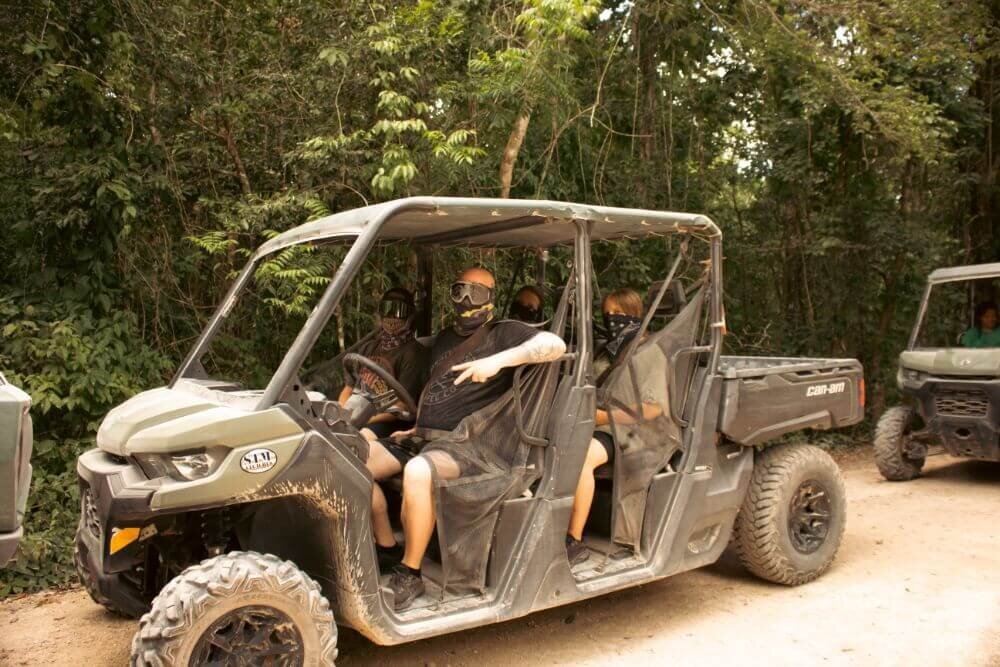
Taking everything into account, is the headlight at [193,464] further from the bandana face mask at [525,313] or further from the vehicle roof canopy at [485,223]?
the bandana face mask at [525,313]

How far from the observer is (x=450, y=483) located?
3943mm

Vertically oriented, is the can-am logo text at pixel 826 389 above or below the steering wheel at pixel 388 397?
below

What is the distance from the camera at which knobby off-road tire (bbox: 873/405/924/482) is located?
27.9 ft

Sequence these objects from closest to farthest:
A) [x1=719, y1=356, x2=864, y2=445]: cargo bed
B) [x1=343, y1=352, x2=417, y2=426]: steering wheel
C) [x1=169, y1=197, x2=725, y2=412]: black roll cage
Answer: [x1=169, y1=197, x2=725, y2=412]: black roll cage
[x1=343, y1=352, x2=417, y2=426]: steering wheel
[x1=719, y1=356, x2=864, y2=445]: cargo bed

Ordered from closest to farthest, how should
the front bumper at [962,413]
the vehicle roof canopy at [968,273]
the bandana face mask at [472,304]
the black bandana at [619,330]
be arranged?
the bandana face mask at [472,304], the black bandana at [619,330], the front bumper at [962,413], the vehicle roof canopy at [968,273]

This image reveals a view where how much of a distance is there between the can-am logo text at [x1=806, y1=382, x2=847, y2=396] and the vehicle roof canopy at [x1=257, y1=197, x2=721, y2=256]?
1295 millimetres

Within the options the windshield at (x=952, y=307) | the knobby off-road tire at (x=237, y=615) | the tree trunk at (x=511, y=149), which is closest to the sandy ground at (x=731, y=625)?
the knobby off-road tire at (x=237, y=615)

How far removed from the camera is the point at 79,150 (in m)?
6.75

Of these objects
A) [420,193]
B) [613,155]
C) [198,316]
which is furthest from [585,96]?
[198,316]

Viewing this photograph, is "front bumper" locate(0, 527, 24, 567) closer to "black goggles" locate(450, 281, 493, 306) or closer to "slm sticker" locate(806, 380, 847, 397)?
"black goggles" locate(450, 281, 493, 306)

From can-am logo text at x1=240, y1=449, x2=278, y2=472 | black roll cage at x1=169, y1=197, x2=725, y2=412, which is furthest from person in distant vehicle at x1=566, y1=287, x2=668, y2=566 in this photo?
can-am logo text at x1=240, y1=449, x2=278, y2=472

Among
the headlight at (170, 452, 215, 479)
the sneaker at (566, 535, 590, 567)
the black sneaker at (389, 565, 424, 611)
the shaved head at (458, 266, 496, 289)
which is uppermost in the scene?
the shaved head at (458, 266, 496, 289)

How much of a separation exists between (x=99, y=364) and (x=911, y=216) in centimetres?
965

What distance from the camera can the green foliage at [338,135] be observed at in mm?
6613
